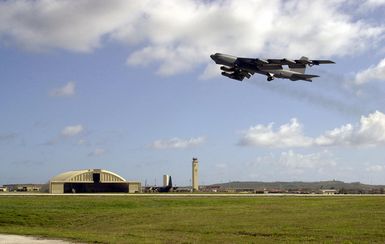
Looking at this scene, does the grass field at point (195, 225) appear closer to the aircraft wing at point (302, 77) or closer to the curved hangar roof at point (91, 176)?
the aircraft wing at point (302, 77)

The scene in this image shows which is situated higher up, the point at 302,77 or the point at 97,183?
the point at 302,77

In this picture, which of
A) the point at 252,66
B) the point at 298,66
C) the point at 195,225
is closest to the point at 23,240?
the point at 195,225

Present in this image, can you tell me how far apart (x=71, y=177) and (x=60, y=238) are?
11199 cm

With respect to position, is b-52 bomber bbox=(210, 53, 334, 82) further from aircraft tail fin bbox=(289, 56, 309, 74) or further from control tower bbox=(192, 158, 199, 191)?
control tower bbox=(192, 158, 199, 191)

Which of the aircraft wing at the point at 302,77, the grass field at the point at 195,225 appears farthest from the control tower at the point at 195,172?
the aircraft wing at the point at 302,77

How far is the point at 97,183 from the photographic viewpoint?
146 m

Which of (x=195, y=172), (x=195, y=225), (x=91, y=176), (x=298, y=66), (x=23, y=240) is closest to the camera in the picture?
(x=23, y=240)

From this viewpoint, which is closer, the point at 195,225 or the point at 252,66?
the point at 195,225

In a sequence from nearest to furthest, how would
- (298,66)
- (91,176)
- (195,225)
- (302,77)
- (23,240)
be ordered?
(23,240)
(195,225)
(298,66)
(302,77)
(91,176)

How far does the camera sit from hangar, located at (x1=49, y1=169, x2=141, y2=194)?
469 feet

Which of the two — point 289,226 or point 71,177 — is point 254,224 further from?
point 71,177

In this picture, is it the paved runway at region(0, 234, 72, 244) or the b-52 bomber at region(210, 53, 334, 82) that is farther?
the b-52 bomber at region(210, 53, 334, 82)

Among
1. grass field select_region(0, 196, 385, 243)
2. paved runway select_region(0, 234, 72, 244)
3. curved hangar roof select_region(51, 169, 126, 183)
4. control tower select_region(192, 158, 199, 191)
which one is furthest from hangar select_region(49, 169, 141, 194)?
paved runway select_region(0, 234, 72, 244)

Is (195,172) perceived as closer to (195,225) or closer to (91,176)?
(91,176)
